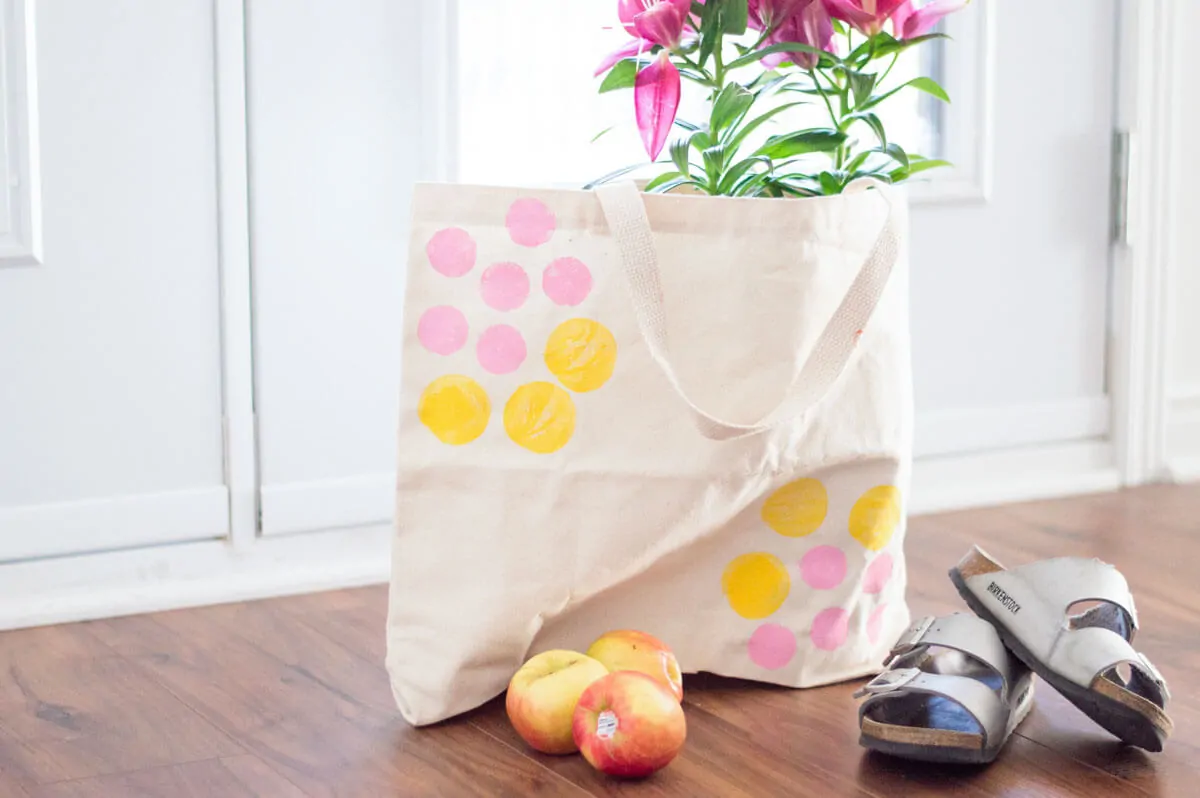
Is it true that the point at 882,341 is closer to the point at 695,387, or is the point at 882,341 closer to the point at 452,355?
the point at 695,387

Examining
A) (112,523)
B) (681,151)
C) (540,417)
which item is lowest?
(112,523)

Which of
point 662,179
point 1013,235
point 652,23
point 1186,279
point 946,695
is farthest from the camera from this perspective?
point 1186,279

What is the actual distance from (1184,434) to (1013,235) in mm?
401

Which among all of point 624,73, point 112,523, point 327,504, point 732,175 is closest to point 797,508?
point 732,175

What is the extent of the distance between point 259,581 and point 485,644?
0.44 m

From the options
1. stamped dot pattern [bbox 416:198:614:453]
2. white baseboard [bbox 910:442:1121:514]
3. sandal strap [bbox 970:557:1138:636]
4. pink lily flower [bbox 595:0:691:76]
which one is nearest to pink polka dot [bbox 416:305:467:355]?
stamped dot pattern [bbox 416:198:614:453]

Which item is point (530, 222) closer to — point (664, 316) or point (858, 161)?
point (664, 316)

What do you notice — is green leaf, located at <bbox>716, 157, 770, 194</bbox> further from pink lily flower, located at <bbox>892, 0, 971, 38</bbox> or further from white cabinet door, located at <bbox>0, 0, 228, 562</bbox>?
white cabinet door, located at <bbox>0, 0, 228, 562</bbox>

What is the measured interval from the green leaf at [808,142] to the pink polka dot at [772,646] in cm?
38

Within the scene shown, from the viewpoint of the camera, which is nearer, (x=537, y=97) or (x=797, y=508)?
(x=797, y=508)

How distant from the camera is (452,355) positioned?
3.69ft

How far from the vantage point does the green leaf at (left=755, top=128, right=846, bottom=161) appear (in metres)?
1.18

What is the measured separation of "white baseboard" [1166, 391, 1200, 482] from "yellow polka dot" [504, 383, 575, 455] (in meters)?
1.20

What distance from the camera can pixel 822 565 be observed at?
3.91 feet
